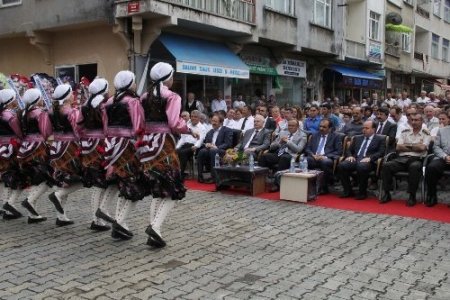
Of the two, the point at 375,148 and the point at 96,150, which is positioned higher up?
the point at 96,150

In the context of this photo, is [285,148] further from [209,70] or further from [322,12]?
[322,12]

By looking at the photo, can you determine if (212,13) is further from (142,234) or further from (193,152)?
(142,234)

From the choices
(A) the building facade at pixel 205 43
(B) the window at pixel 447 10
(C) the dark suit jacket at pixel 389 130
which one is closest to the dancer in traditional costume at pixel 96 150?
(C) the dark suit jacket at pixel 389 130

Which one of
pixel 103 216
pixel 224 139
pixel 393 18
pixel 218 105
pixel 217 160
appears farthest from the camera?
pixel 393 18

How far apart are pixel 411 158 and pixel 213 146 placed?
3.84 metres

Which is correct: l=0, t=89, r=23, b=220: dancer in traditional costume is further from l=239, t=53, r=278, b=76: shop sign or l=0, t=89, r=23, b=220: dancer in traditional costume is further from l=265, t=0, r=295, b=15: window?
l=265, t=0, r=295, b=15: window

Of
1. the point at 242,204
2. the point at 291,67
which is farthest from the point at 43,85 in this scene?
the point at 291,67

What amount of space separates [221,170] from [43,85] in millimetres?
4829

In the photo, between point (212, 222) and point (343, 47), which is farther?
point (343, 47)

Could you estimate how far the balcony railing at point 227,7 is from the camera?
552 inches

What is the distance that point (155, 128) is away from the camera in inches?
208

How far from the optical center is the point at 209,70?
48.7 ft

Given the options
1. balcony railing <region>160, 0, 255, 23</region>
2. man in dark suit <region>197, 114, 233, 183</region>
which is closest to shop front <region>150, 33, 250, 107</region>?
balcony railing <region>160, 0, 255, 23</region>

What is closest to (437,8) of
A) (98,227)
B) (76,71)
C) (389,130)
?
(76,71)
